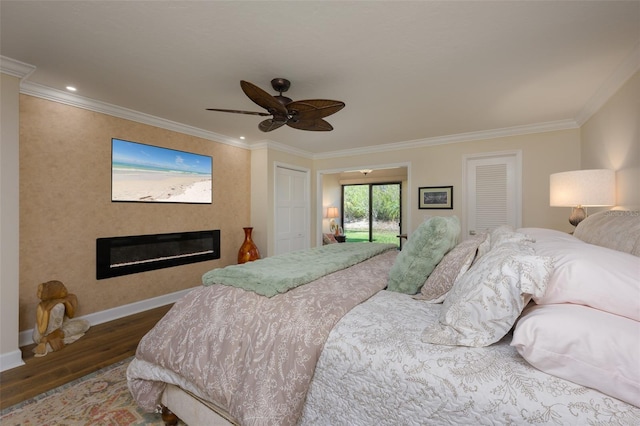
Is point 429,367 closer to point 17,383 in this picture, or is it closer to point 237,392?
point 237,392

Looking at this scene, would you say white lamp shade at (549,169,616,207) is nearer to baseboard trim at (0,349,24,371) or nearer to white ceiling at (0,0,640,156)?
white ceiling at (0,0,640,156)

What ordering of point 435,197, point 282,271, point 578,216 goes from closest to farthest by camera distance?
point 282,271 < point 578,216 < point 435,197

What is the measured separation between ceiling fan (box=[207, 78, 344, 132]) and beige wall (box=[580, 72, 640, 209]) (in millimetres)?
2234

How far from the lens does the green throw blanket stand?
1518 mm

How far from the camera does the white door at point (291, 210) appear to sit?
488 centimetres

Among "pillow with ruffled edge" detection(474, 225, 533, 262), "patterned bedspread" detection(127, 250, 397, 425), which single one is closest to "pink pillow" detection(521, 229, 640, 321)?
"pillow with ruffled edge" detection(474, 225, 533, 262)

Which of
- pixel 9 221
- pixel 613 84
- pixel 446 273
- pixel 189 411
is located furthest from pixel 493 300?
pixel 9 221

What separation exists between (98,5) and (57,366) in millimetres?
2669

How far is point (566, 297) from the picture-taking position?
912 millimetres

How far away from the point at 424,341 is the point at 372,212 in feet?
23.1

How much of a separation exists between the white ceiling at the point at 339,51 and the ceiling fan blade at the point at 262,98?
326 millimetres

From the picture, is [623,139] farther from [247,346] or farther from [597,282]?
[247,346]

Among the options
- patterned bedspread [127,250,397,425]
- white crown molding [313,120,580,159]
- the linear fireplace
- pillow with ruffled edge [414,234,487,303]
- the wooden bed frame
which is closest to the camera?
patterned bedspread [127,250,397,425]

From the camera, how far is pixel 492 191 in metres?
4.06
